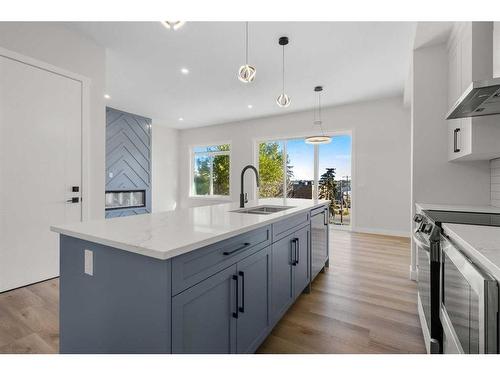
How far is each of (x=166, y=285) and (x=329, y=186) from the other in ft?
17.7

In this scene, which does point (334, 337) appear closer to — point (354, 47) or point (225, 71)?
point (354, 47)

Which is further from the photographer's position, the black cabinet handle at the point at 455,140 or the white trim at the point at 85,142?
the white trim at the point at 85,142

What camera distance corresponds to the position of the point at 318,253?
2.70 m

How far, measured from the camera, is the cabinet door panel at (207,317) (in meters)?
0.97

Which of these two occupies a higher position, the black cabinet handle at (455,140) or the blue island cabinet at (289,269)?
the black cabinet handle at (455,140)

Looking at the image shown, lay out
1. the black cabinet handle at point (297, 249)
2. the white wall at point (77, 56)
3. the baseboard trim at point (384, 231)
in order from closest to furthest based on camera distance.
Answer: the black cabinet handle at point (297, 249) < the white wall at point (77, 56) < the baseboard trim at point (384, 231)

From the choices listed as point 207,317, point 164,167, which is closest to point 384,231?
point 207,317

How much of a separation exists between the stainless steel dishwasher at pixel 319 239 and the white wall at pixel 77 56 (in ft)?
8.30

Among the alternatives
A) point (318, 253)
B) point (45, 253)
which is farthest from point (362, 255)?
point (45, 253)

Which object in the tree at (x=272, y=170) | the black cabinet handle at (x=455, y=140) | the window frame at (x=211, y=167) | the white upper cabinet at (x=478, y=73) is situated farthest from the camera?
the window frame at (x=211, y=167)

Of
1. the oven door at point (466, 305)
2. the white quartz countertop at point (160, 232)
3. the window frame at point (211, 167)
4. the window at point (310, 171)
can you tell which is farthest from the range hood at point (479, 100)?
the window frame at point (211, 167)

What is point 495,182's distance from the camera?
2393mm

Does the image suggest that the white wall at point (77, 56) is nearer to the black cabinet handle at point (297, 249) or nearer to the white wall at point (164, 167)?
the black cabinet handle at point (297, 249)

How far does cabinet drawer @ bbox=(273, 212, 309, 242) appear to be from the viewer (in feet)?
5.71
